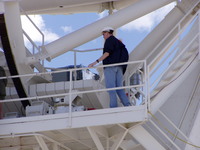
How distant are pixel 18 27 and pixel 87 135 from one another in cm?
324

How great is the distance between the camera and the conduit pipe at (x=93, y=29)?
1310cm

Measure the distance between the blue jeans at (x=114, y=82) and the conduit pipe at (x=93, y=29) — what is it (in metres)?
2.06

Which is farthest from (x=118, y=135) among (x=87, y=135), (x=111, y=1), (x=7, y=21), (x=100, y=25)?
(x=111, y=1)

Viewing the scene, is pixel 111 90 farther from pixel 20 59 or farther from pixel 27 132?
pixel 20 59

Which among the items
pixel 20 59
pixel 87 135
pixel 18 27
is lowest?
pixel 87 135

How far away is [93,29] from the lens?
13383 mm

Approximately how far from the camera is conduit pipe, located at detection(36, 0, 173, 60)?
13.1 meters

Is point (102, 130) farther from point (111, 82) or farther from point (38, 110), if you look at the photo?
point (38, 110)

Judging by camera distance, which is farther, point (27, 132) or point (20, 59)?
point (20, 59)

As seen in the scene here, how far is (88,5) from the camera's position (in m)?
16.3

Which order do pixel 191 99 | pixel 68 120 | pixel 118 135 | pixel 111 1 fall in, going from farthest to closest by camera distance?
pixel 111 1
pixel 191 99
pixel 118 135
pixel 68 120

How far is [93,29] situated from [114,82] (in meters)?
2.43

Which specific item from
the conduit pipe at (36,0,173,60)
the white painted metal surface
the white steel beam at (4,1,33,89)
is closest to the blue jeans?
the white painted metal surface

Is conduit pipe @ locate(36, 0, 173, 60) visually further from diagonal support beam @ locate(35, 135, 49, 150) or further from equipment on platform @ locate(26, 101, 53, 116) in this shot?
diagonal support beam @ locate(35, 135, 49, 150)
